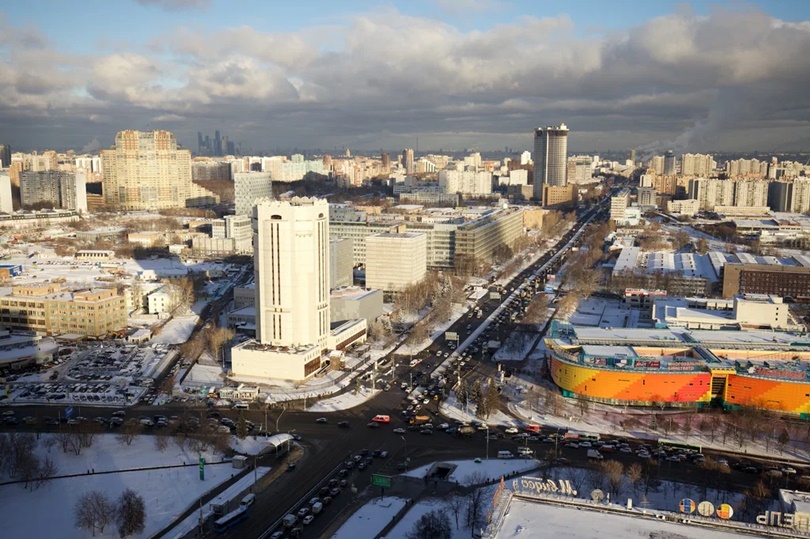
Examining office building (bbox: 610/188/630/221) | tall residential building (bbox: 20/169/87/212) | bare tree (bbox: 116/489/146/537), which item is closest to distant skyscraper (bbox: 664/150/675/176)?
office building (bbox: 610/188/630/221)

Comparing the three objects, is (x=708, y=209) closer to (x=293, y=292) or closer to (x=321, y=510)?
(x=293, y=292)

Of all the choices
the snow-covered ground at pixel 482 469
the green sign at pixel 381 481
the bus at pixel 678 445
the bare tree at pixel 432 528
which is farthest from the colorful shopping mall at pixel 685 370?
the bare tree at pixel 432 528

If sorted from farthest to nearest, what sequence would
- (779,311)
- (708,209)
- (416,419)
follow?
(708,209)
(779,311)
(416,419)

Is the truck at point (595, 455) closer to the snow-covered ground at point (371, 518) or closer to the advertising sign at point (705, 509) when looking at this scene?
the snow-covered ground at point (371, 518)

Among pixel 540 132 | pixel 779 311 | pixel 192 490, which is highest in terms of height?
pixel 540 132

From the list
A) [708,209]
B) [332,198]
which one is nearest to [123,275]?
[332,198]

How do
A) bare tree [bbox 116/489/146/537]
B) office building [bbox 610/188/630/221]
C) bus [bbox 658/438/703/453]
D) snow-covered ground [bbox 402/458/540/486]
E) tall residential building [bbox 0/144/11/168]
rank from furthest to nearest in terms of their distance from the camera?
tall residential building [bbox 0/144/11/168] → office building [bbox 610/188/630/221] → bus [bbox 658/438/703/453] → snow-covered ground [bbox 402/458/540/486] → bare tree [bbox 116/489/146/537]

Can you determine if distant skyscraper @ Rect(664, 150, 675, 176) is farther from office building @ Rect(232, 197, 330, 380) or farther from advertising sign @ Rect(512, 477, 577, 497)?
advertising sign @ Rect(512, 477, 577, 497)
